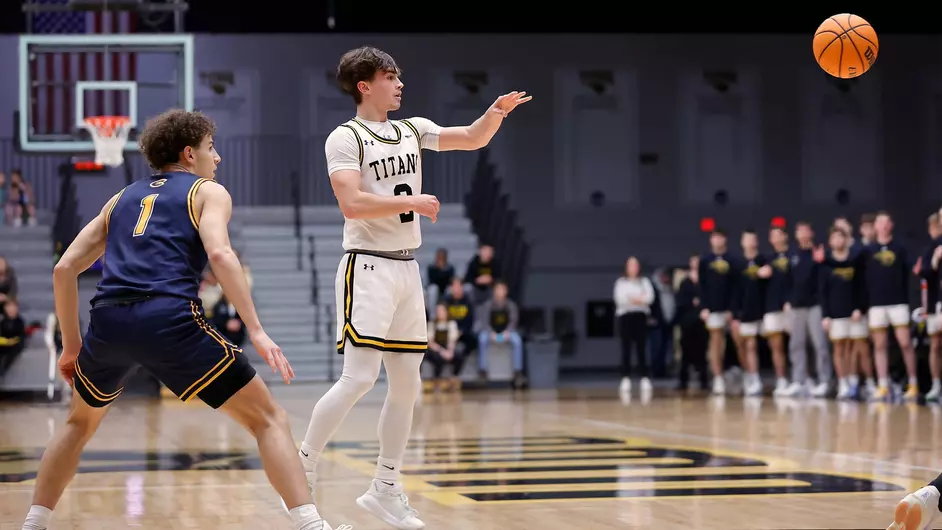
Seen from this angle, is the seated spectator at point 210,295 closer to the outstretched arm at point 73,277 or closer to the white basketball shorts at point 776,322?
the white basketball shorts at point 776,322

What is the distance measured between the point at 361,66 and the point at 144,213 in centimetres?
137

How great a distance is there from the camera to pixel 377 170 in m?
5.59

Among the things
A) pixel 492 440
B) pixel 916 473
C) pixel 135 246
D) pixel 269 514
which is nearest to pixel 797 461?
pixel 916 473

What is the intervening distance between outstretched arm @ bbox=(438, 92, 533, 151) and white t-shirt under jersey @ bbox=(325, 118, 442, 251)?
0.80 feet

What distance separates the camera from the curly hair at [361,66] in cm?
561

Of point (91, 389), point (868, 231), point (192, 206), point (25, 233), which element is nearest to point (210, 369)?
point (91, 389)

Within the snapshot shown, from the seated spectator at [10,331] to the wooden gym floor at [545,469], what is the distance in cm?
342

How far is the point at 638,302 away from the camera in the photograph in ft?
55.4

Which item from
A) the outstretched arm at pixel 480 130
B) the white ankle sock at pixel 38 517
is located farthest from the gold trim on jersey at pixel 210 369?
the outstretched arm at pixel 480 130

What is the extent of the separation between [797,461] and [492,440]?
8.57 ft

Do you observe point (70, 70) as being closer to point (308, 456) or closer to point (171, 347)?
point (308, 456)

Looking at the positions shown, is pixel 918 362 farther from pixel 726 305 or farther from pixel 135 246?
pixel 135 246

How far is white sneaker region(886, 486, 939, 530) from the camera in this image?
4242mm

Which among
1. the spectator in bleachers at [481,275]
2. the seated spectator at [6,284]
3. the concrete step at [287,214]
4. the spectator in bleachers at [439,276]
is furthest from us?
the concrete step at [287,214]
